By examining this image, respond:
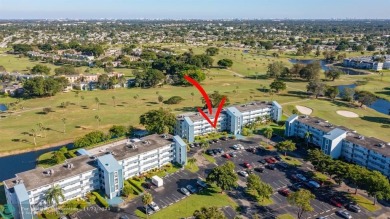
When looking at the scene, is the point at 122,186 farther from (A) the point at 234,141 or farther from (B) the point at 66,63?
(B) the point at 66,63

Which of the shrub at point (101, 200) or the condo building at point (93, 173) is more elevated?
the condo building at point (93, 173)

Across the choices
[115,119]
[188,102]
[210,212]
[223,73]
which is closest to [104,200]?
[210,212]

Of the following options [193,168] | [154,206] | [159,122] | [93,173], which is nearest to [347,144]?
[193,168]

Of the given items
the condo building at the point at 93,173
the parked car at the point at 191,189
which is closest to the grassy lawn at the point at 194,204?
the parked car at the point at 191,189

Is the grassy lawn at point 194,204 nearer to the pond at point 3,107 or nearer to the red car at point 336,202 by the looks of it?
the red car at point 336,202

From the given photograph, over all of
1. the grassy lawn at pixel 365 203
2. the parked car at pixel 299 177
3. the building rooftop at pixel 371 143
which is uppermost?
the building rooftop at pixel 371 143

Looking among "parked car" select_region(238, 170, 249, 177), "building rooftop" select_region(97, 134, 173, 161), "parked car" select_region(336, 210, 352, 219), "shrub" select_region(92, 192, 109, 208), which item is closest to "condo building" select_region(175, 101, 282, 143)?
"building rooftop" select_region(97, 134, 173, 161)

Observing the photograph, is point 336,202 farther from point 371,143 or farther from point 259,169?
point 371,143

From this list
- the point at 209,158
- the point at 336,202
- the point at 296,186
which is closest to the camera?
the point at 336,202
